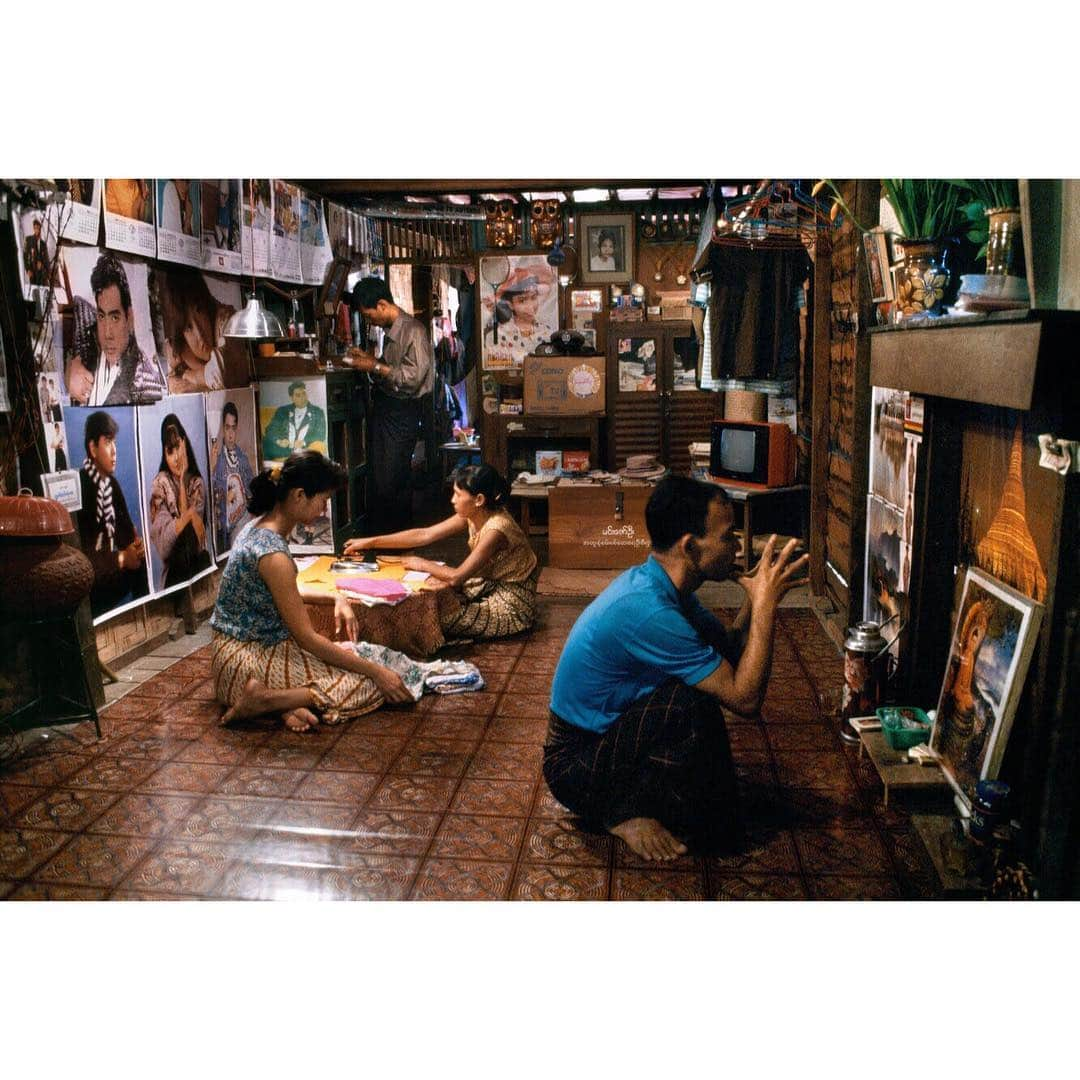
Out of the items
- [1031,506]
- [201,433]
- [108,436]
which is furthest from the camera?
[201,433]

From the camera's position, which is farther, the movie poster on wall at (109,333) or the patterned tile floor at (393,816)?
the movie poster on wall at (109,333)

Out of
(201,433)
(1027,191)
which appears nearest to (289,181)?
(201,433)

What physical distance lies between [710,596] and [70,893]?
178 inches

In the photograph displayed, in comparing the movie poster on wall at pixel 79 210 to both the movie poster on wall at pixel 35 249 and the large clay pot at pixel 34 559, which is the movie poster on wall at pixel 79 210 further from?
the large clay pot at pixel 34 559

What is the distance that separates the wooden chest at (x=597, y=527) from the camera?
7.05m

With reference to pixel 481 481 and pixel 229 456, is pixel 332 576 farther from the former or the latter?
pixel 229 456

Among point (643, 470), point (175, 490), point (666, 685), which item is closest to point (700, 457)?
point (643, 470)

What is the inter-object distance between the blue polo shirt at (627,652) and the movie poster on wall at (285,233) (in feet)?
15.3

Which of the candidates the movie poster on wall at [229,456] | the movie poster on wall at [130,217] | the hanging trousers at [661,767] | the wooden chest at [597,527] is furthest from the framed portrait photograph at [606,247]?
the hanging trousers at [661,767]

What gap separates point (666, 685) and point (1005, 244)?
1.60 m

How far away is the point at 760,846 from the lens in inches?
121

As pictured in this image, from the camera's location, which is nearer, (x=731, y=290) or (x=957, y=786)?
(x=957, y=786)

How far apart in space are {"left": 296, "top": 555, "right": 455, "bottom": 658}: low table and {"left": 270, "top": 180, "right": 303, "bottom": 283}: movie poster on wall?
266 cm

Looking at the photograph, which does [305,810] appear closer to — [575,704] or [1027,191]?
[575,704]
